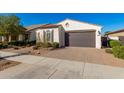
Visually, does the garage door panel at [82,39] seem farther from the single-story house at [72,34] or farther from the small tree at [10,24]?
the small tree at [10,24]

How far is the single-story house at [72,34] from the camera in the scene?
48.9ft

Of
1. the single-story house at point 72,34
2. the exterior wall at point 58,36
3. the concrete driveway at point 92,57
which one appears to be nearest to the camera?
the concrete driveway at point 92,57

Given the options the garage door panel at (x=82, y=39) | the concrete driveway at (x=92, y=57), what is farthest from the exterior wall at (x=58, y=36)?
the concrete driveway at (x=92, y=57)

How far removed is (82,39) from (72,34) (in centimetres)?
178

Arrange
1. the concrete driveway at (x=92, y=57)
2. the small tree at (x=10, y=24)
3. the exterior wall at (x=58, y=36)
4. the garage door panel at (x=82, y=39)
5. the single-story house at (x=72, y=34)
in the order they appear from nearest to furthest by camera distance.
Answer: the concrete driveway at (x=92, y=57) → the single-story house at (x=72, y=34) → the garage door panel at (x=82, y=39) → the exterior wall at (x=58, y=36) → the small tree at (x=10, y=24)

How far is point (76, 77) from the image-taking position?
4520 millimetres

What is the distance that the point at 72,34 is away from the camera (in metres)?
16.4

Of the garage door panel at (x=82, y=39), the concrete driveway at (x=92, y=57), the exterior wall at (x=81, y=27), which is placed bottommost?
the concrete driveway at (x=92, y=57)

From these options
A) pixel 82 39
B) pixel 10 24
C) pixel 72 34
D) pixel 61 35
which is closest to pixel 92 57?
pixel 82 39

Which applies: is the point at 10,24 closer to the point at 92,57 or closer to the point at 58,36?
the point at 58,36

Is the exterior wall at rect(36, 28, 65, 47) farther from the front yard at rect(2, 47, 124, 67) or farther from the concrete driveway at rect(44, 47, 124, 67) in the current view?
the concrete driveway at rect(44, 47, 124, 67)
